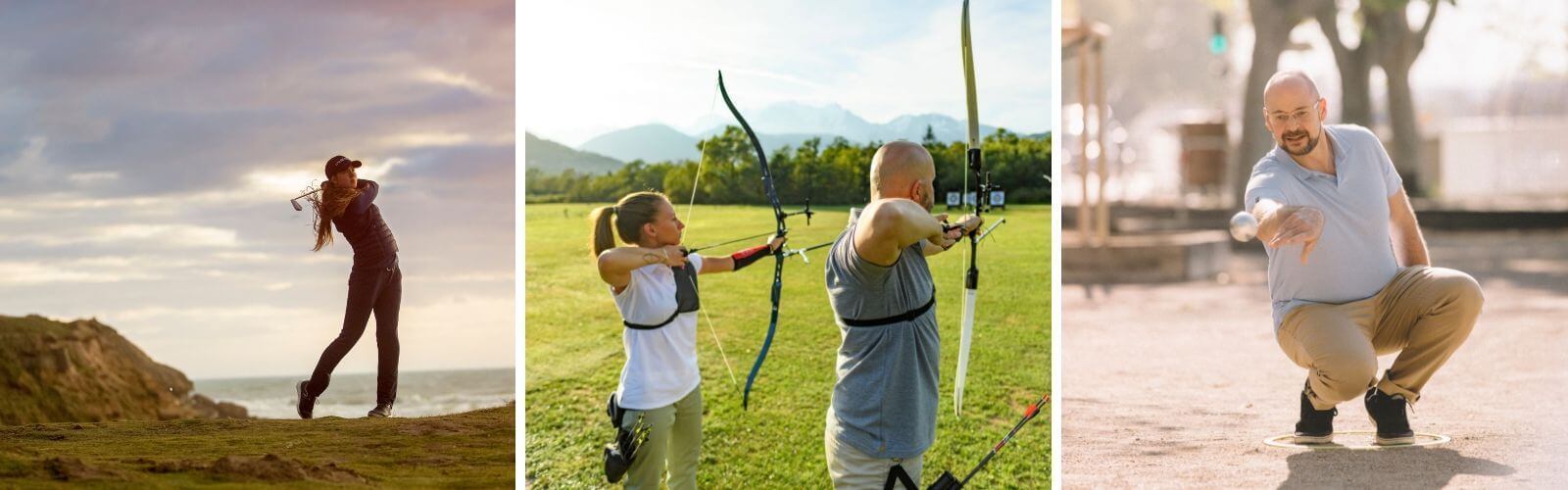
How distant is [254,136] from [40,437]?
1.48 meters

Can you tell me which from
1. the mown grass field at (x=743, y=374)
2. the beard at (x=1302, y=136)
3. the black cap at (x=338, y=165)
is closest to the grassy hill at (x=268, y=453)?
the mown grass field at (x=743, y=374)

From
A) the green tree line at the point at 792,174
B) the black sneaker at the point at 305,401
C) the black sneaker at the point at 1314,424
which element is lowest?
the black sneaker at the point at 1314,424

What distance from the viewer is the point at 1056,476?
4.47 meters

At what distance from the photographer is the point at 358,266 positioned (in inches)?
183

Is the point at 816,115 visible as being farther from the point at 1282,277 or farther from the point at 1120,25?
the point at 1120,25

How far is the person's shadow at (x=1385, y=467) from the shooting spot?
420 centimetres

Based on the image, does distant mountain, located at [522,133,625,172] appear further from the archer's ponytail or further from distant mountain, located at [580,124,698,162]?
the archer's ponytail

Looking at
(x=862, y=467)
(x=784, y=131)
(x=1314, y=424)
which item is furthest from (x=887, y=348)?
(x=1314, y=424)

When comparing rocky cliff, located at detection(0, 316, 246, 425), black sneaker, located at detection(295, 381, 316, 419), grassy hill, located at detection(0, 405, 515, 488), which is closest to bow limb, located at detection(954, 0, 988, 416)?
grassy hill, located at detection(0, 405, 515, 488)

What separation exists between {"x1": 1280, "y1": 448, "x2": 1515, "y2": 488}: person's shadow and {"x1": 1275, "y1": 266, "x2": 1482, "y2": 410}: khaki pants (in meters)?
0.20

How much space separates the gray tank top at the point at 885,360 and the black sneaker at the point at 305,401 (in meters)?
2.23

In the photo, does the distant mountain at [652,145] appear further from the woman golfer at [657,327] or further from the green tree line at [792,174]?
the woman golfer at [657,327]

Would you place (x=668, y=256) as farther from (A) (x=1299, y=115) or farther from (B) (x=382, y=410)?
(A) (x=1299, y=115)

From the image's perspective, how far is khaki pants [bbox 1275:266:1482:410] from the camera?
4223 mm
